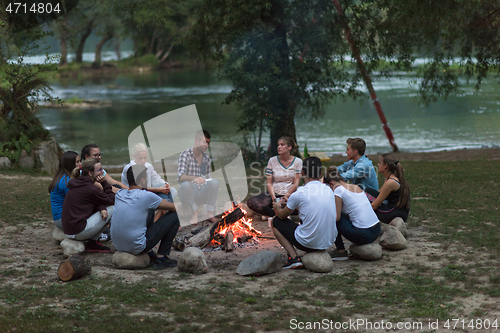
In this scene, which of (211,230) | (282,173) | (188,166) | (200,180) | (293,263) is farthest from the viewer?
(188,166)

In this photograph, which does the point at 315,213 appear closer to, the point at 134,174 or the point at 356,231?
the point at 356,231

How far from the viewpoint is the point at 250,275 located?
5.29 m

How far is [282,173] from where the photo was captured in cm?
694

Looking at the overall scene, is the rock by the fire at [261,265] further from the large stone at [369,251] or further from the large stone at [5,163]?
the large stone at [5,163]

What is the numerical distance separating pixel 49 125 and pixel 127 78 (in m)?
27.9

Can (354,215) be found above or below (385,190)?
below

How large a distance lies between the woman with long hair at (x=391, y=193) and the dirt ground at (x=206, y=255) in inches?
15.0

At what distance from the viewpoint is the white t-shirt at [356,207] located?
5531 mm

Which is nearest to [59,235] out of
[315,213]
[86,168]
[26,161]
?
[86,168]

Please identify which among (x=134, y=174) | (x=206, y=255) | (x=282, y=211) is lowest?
(x=206, y=255)

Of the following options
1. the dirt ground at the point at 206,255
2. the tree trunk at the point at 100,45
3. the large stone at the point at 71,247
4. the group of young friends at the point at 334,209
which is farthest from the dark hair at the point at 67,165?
the tree trunk at the point at 100,45

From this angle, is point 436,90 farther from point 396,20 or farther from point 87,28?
point 87,28

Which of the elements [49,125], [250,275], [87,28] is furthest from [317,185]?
[87,28]

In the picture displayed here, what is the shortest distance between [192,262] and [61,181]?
207 cm
